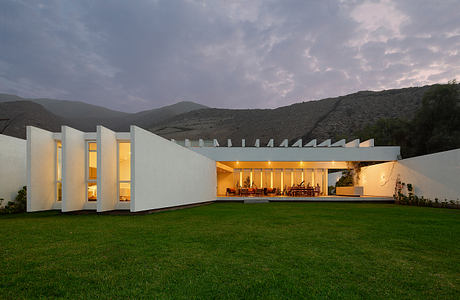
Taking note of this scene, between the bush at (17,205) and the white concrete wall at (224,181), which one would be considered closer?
the bush at (17,205)

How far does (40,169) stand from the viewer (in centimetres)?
948

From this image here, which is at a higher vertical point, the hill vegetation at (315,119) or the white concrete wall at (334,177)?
the hill vegetation at (315,119)

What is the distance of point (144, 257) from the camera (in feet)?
11.6

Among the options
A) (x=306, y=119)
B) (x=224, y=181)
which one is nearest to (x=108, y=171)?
(x=224, y=181)

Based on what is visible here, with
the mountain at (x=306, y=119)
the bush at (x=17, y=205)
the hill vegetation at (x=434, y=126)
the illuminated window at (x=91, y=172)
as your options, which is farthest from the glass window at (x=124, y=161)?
the mountain at (x=306, y=119)

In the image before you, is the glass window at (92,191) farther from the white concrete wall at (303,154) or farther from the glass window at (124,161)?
the white concrete wall at (303,154)

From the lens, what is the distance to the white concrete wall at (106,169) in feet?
28.4

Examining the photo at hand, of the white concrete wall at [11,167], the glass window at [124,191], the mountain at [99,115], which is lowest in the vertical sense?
the glass window at [124,191]

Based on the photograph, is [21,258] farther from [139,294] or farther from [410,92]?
[410,92]

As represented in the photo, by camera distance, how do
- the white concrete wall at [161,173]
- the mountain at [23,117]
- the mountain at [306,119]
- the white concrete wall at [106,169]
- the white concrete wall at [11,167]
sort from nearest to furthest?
1. the white concrete wall at [161,173]
2. the white concrete wall at [106,169]
3. the white concrete wall at [11,167]
4. the mountain at [306,119]
5. the mountain at [23,117]

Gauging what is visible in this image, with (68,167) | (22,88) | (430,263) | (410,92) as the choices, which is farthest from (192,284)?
(22,88)

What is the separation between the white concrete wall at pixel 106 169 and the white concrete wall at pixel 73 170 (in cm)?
111

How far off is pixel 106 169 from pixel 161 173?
1.89 m

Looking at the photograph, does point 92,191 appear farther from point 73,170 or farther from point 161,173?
point 161,173
